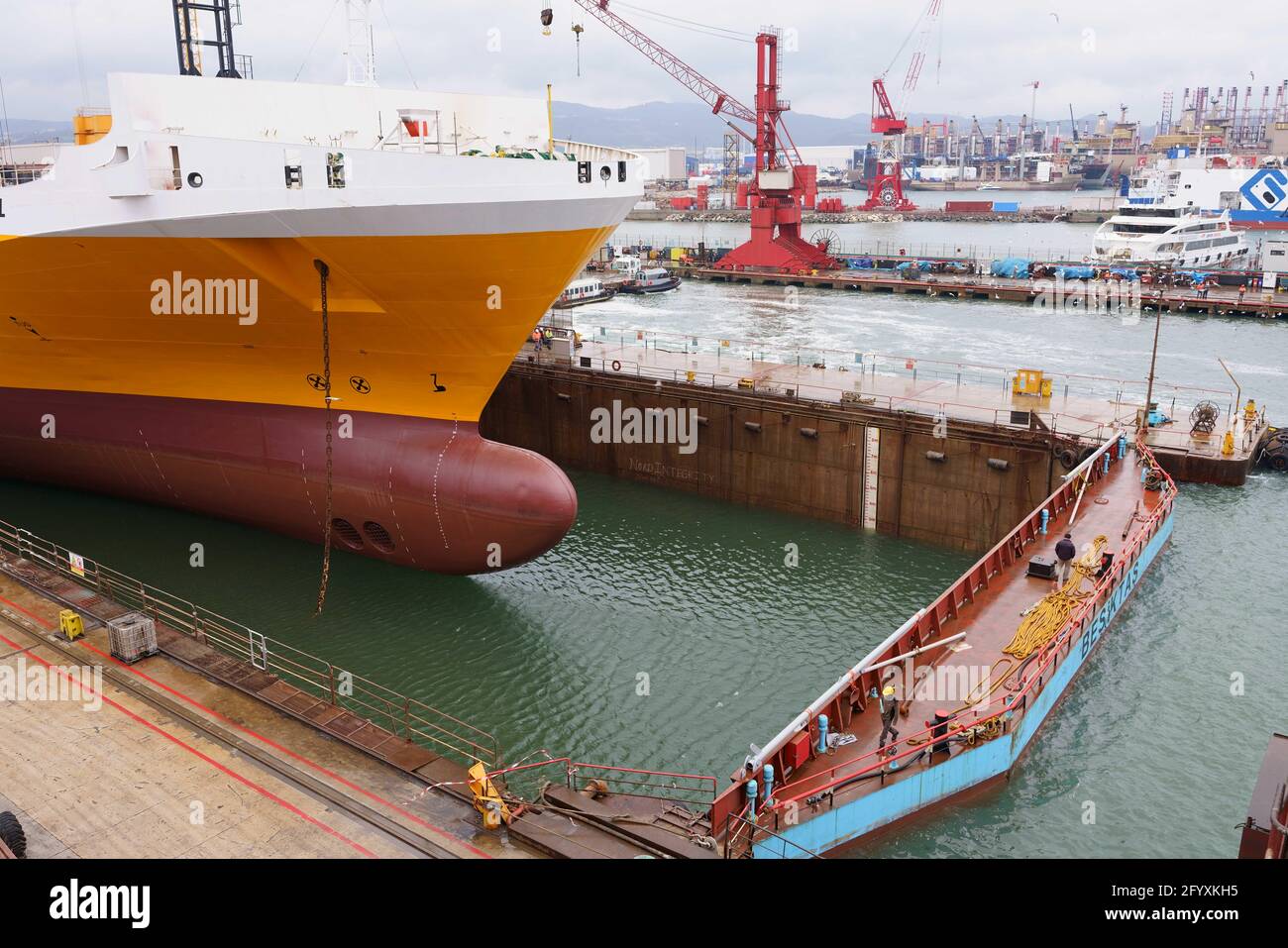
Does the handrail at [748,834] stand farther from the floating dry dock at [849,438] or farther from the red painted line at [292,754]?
the floating dry dock at [849,438]

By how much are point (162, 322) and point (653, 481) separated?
13595 mm

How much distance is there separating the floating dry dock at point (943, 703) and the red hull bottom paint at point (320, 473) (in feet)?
20.8

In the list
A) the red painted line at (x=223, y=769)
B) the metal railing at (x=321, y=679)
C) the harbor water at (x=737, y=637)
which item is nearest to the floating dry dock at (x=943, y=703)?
the harbor water at (x=737, y=637)

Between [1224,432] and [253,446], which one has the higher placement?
[253,446]

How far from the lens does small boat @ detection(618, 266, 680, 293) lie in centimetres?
6369

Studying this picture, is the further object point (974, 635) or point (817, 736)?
point (974, 635)

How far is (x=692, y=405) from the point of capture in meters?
26.6

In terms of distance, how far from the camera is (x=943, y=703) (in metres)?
14.0

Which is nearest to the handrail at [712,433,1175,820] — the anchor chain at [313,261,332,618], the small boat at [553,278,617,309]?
the anchor chain at [313,261,332,618]

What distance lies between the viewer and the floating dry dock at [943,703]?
38.1 feet

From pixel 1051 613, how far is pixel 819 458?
393 inches

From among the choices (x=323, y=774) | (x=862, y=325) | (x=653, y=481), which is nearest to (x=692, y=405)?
(x=653, y=481)

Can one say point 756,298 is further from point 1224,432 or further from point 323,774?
point 323,774

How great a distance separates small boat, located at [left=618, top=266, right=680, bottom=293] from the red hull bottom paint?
4546 cm
